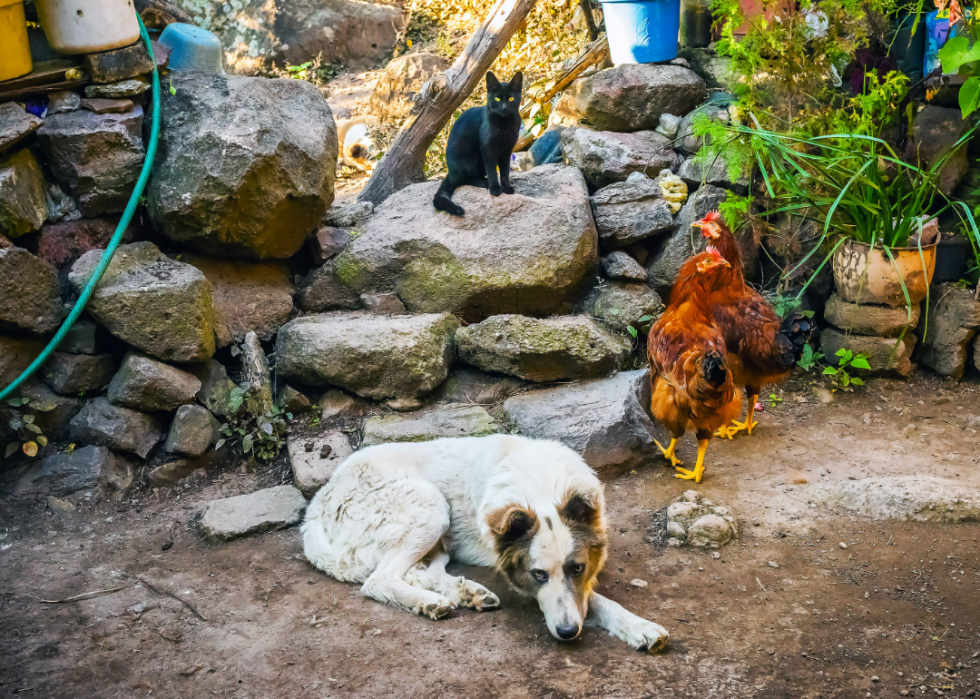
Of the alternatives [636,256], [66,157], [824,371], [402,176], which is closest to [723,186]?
[636,256]

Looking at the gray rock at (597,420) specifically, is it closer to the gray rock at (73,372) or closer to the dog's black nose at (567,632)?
the dog's black nose at (567,632)

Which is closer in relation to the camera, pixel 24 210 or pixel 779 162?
pixel 24 210

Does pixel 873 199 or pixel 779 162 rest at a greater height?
pixel 779 162

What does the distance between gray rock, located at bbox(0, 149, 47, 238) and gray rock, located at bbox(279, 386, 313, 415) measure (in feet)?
5.66

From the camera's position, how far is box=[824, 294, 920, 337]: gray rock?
5.12m

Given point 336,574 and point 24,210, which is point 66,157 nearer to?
point 24,210

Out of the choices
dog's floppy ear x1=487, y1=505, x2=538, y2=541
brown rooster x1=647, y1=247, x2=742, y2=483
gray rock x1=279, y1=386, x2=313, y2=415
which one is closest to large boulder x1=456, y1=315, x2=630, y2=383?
brown rooster x1=647, y1=247, x2=742, y2=483

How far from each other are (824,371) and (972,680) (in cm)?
299

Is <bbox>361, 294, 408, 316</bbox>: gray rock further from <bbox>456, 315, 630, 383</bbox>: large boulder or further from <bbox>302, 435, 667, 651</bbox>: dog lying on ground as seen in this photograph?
<bbox>302, 435, 667, 651</bbox>: dog lying on ground

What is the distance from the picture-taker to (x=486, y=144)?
531cm

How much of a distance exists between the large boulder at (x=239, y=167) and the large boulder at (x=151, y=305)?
0.37 metres

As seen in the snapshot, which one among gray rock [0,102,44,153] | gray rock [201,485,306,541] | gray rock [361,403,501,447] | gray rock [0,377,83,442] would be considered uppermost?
gray rock [0,102,44,153]

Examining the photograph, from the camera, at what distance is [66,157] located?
4426 millimetres

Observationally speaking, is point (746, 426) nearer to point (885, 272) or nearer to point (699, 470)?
point (699, 470)
